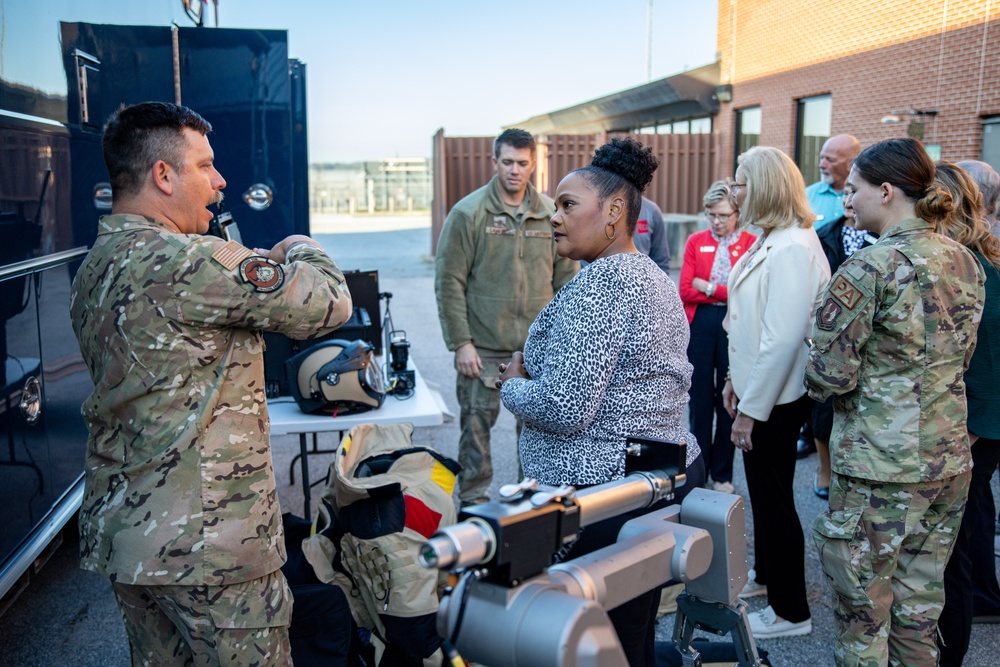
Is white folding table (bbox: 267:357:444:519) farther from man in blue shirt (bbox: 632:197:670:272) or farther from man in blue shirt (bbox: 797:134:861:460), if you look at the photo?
man in blue shirt (bbox: 797:134:861:460)

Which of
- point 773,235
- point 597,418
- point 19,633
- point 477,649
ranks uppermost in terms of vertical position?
point 773,235

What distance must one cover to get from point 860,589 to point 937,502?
0.39m

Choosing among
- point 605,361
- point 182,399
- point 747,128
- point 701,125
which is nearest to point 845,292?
point 605,361

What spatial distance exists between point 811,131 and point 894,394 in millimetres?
16557

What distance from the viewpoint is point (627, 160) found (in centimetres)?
229

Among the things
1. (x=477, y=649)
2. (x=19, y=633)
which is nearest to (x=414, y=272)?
(x=19, y=633)

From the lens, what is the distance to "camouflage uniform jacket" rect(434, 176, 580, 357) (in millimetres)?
4625

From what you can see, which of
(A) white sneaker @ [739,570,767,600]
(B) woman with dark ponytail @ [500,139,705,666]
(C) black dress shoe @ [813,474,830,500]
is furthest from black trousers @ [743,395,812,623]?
(C) black dress shoe @ [813,474,830,500]

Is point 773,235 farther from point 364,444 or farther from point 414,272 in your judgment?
point 414,272

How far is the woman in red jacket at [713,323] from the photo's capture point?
510 cm

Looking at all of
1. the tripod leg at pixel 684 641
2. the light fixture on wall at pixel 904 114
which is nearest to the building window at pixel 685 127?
the light fixture on wall at pixel 904 114

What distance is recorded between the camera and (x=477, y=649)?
1.26 metres

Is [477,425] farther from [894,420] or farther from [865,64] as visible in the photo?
[865,64]

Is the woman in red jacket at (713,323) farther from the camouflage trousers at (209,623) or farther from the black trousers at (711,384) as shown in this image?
the camouflage trousers at (209,623)
